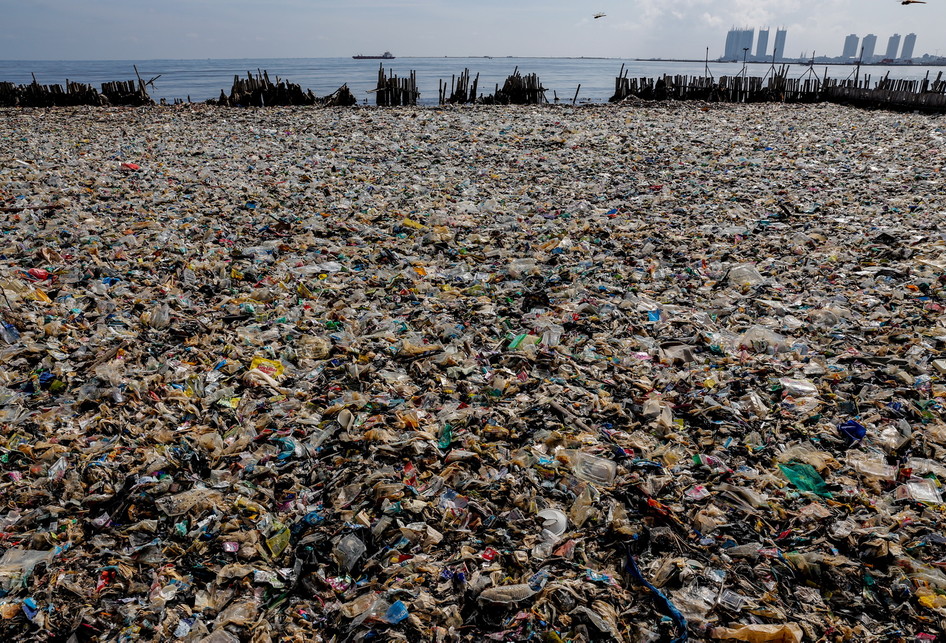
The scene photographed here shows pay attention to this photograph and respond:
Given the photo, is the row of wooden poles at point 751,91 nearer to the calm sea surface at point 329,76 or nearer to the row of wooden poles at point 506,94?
the row of wooden poles at point 506,94

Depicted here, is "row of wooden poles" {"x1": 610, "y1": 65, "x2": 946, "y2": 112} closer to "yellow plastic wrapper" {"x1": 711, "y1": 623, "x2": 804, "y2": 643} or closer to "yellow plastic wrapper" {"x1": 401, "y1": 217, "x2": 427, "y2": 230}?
"yellow plastic wrapper" {"x1": 401, "y1": 217, "x2": 427, "y2": 230}

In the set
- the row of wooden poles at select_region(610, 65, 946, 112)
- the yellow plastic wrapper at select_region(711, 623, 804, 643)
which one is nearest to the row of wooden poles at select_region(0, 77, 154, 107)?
the row of wooden poles at select_region(610, 65, 946, 112)

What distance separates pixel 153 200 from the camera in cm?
739

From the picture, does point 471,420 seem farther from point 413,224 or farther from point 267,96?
point 267,96

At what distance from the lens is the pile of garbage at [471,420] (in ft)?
7.08

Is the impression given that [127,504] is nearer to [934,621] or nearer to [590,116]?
[934,621]

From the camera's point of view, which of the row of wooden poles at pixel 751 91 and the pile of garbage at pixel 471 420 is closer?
the pile of garbage at pixel 471 420

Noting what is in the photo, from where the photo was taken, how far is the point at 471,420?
3.20 metres

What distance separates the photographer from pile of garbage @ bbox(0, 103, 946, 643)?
7.08ft

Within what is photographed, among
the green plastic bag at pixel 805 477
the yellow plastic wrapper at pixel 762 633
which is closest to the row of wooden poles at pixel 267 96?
the green plastic bag at pixel 805 477

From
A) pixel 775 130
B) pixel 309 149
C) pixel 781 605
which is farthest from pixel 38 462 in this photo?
pixel 775 130

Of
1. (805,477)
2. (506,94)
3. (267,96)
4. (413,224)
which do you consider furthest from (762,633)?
(267,96)

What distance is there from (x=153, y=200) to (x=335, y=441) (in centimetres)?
608

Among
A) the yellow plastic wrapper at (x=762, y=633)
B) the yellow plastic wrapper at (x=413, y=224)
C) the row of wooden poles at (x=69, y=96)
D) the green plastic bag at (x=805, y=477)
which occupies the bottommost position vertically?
the yellow plastic wrapper at (x=762, y=633)
